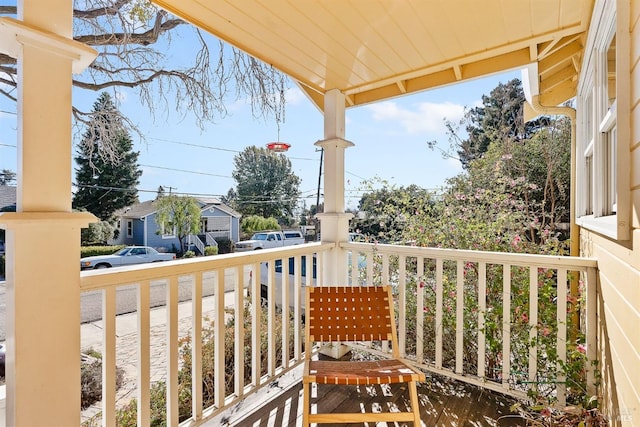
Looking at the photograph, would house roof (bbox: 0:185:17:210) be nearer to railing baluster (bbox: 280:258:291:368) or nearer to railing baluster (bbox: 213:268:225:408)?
railing baluster (bbox: 213:268:225:408)

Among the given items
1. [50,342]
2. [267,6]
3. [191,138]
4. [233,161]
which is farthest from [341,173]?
[50,342]

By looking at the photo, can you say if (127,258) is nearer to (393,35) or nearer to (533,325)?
(393,35)

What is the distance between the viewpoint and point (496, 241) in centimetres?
298

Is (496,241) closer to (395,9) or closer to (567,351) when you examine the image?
(567,351)

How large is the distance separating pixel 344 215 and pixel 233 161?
3.46 ft

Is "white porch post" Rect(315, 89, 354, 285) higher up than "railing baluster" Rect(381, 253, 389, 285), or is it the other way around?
"white porch post" Rect(315, 89, 354, 285)

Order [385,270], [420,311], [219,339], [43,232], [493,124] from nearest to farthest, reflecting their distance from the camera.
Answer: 1. [43,232]
2. [219,339]
3. [420,311]
4. [385,270]
5. [493,124]

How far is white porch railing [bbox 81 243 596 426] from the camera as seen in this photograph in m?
1.67

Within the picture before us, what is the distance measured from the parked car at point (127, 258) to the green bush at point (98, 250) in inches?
0.7

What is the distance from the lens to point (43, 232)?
120 centimetres

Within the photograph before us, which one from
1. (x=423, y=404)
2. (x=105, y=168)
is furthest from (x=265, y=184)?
(x=423, y=404)

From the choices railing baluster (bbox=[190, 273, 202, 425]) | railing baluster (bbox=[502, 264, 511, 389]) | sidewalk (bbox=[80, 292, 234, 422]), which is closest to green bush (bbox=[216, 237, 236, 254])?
railing baluster (bbox=[190, 273, 202, 425])

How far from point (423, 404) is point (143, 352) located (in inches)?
72.2

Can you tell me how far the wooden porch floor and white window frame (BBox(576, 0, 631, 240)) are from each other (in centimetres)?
133
